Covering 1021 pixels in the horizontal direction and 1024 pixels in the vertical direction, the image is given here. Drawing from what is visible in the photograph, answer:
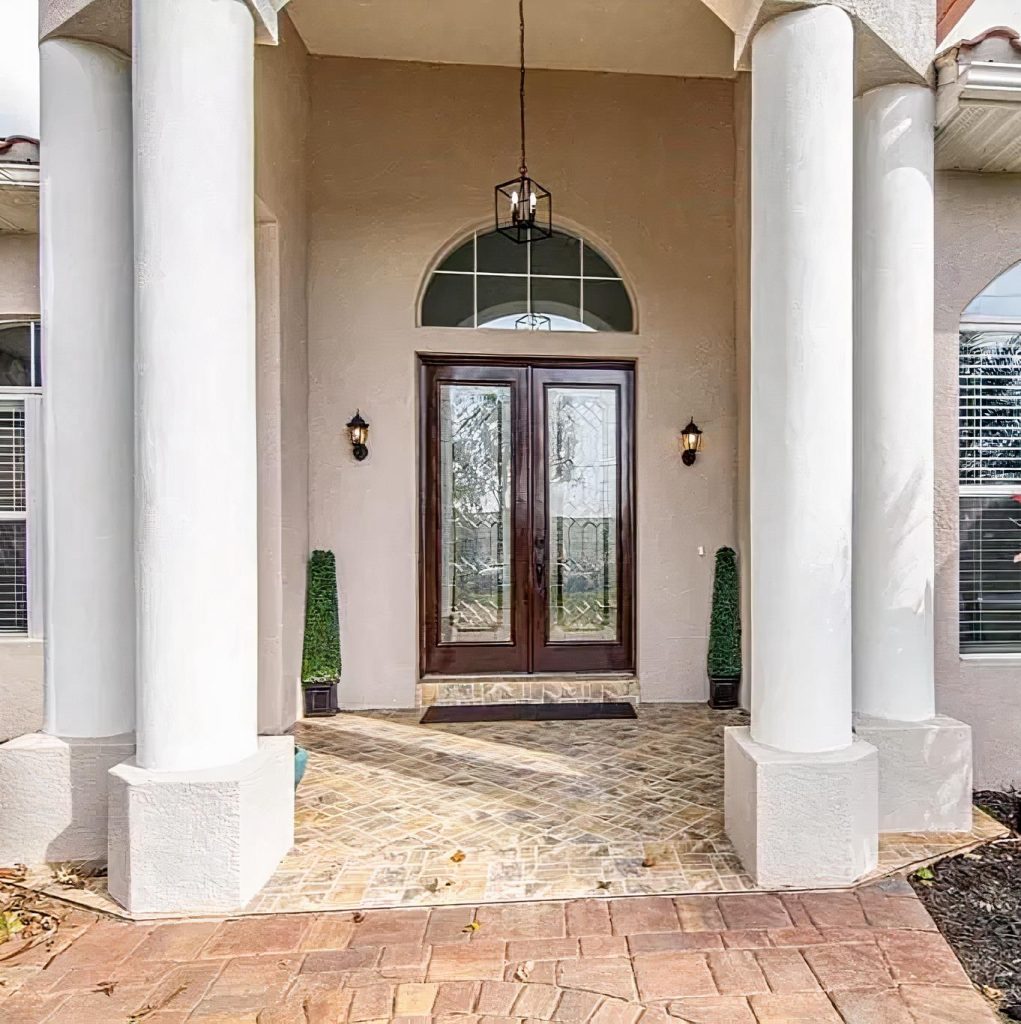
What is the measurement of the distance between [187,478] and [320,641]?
328cm

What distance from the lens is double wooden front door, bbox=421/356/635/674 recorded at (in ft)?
22.1

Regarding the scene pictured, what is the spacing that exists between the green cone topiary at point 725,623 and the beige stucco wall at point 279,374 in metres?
3.57

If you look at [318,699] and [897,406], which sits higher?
[897,406]

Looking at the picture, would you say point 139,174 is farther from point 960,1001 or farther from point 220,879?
point 960,1001

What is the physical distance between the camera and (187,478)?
10.5 ft

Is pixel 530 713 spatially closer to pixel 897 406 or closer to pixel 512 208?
pixel 897 406

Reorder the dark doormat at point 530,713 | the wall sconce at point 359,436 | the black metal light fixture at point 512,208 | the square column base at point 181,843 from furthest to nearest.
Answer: the wall sconce at point 359,436 → the black metal light fixture at point 512,208 → the dark doormat at point 530,713 → the square column base at point 181,843

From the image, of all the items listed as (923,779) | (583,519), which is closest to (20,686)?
(583,519)

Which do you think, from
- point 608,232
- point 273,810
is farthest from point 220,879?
point 608,232

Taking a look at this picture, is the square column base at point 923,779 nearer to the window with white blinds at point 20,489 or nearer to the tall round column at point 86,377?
the tall round column at point 86,377

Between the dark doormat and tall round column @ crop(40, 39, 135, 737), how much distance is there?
2866 mm

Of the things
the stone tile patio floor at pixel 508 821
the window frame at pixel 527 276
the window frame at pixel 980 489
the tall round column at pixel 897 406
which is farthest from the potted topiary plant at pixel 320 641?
the window frame at pixel 980 489

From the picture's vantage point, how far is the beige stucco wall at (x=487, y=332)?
645 centimetres

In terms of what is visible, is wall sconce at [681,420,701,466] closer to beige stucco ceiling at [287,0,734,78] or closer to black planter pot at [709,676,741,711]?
black planter pot at [709,676,741,711]
